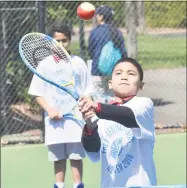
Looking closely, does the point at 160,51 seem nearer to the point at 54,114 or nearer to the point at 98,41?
the point at 98,41

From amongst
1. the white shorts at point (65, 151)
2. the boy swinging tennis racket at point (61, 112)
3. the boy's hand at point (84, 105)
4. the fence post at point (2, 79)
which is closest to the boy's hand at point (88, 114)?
the boy's hand at point (84, 105)

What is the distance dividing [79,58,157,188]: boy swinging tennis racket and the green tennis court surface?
277cm

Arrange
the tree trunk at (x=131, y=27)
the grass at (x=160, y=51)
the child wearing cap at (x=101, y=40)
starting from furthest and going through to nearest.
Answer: the grass at (x=160, y=51) → the tree trunk at (x=131, y=27) → the child wearing cap at (x=101, y=40)

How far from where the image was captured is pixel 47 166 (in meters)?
7.51

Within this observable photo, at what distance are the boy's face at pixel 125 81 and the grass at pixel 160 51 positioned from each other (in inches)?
275

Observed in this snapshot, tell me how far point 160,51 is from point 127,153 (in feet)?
26.9

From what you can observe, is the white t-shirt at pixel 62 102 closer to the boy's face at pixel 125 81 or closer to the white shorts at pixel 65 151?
the white shorts at pixel 65 151

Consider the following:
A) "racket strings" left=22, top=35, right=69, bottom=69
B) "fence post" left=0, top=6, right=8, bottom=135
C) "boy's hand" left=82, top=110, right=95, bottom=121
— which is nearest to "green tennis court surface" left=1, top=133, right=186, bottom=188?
"fence post" left=0, top=6, right=8, bottom=135

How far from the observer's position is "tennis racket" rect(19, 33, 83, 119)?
4508mm

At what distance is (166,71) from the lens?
13.3m

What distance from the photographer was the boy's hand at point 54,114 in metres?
5.98

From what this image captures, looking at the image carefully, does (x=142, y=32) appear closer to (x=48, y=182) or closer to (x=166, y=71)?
(x=166, y=71)

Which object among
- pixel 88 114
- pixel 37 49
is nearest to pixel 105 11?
pixel 37 49

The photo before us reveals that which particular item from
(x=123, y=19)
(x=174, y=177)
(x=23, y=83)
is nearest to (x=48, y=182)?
(x=174, y=177)
